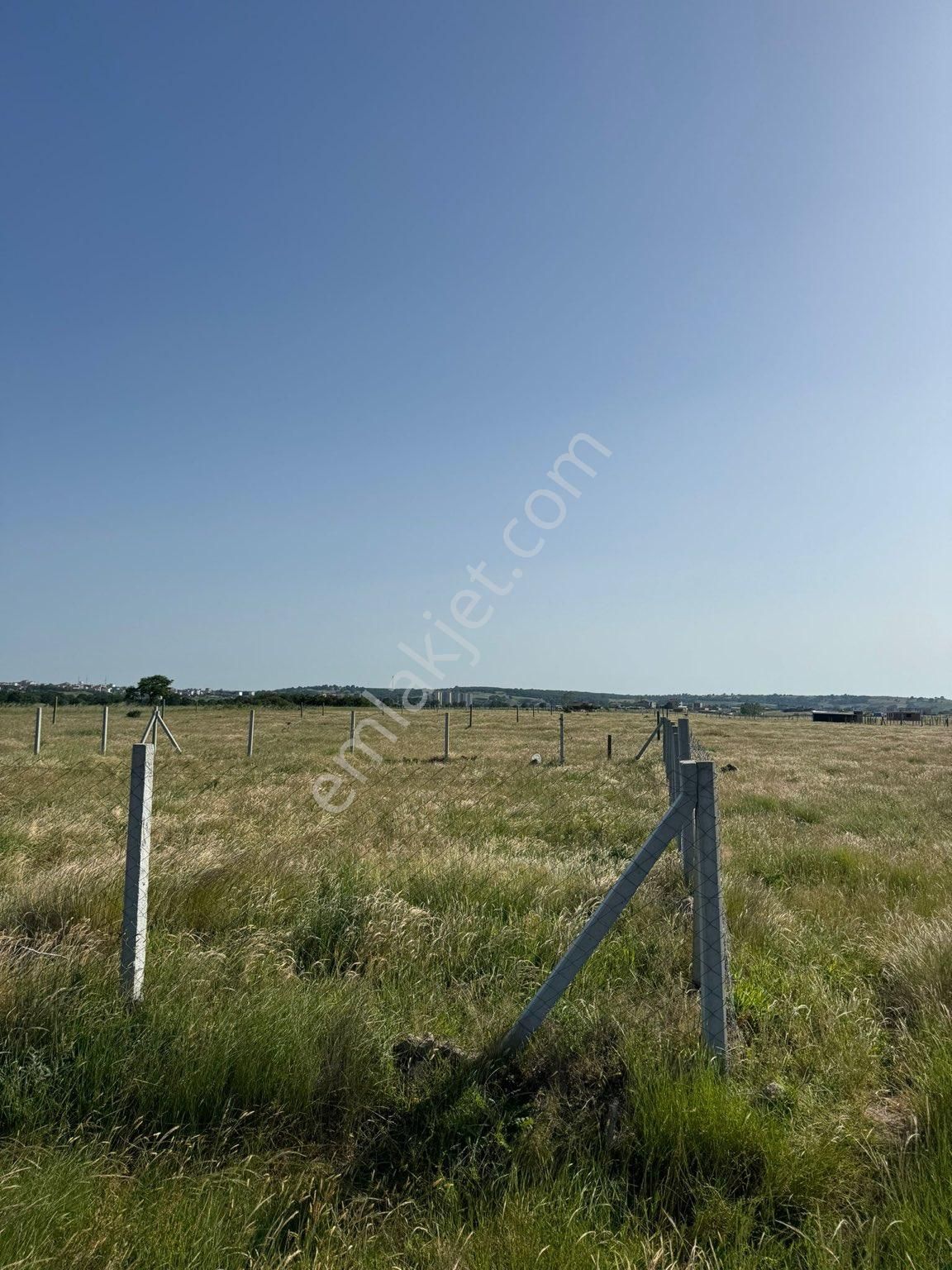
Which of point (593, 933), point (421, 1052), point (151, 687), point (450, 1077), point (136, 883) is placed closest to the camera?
point (450, 1077)

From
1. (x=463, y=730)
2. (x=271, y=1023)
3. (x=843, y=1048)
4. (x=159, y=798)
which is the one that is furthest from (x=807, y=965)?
(x=463, y=730)

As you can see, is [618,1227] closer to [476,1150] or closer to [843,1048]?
[476,1150]

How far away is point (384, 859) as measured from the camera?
7523mm

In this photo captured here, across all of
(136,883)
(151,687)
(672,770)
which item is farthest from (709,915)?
(151,687)

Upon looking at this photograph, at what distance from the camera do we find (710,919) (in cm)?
388

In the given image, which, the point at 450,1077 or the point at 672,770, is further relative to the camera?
the point at 672,770

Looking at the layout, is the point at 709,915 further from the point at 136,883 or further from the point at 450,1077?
the point at 136,883

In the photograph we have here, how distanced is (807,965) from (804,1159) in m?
2.44

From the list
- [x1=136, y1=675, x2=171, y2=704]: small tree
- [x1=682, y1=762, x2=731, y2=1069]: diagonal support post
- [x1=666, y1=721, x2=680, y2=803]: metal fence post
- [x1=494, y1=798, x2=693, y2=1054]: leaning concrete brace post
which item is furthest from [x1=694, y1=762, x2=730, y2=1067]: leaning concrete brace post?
[x1=136, y1=675, x2=171, y2=704]: small tree

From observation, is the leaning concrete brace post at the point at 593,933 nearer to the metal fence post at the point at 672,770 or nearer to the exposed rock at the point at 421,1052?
the exposed rock at the point at 421,1052

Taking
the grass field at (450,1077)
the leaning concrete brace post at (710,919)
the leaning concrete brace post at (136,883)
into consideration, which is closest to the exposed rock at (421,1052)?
the grass field at (450,1077)

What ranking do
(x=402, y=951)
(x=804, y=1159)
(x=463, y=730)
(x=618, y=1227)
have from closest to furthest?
(x=618, y=1227), (x=804, y=1159), (x=402, y=951), (x=463, y=730)

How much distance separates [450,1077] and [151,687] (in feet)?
292

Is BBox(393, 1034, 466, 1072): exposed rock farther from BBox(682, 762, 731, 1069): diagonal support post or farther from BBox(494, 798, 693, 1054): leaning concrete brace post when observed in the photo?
BBox(682, 762, 731, 1069): diagonal support post
